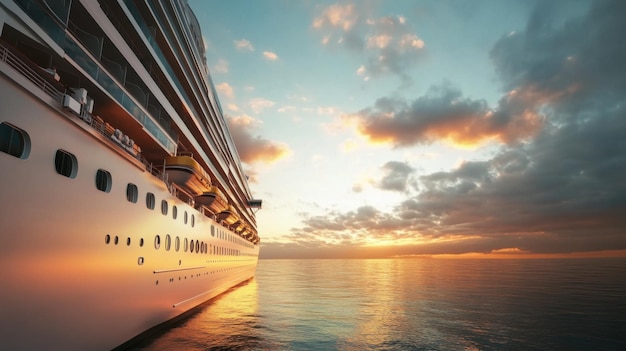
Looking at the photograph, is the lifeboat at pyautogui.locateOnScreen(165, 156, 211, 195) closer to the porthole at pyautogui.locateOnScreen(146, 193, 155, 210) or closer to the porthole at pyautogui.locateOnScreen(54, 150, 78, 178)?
the porthole at pyautogui.locateOnScreen(146, 193, 155, 210)

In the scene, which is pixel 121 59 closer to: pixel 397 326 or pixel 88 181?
pixel 88 181

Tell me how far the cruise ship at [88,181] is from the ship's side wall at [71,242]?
A: 30 mm

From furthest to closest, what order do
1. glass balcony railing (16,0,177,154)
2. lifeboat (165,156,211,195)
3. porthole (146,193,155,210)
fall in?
lifeboat (165,156,211,195), porthole (146,193,155,210), glass balcony railing (16,0,177,154)

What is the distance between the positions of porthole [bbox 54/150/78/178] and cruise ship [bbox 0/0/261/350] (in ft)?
0.12

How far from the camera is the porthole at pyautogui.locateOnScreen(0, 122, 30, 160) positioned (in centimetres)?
652

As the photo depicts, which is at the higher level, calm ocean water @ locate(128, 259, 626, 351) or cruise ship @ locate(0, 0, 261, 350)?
cruise ship @ locate(0, 0, 261, 350)

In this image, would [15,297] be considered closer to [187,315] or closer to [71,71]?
[71,71]

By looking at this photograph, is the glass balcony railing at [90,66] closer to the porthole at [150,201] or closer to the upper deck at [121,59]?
the upper deck at [121,59]

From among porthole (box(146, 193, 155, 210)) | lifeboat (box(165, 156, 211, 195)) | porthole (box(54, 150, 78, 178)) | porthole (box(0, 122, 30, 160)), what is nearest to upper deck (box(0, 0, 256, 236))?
lifeboat (box(165, 156, 211, 195))

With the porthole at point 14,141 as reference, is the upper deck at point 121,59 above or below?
above

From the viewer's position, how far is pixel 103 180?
32.7ft

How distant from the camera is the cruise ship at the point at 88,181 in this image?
22.2 feet

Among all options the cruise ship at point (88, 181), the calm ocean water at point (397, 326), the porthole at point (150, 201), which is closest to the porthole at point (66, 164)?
the cruise ship at point (88, 181)

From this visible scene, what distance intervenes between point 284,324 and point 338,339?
173 inches
